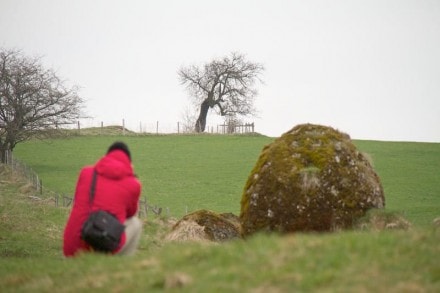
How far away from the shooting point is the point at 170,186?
4088 cm

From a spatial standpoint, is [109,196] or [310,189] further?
[310,189]

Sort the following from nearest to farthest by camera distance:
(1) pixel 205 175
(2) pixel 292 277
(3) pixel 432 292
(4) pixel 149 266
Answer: (3) pixel 432 292 < (2) pixel 292 277 < (4) pixel 149 266 < (1) pixel 205 175

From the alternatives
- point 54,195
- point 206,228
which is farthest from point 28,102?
point 206,228

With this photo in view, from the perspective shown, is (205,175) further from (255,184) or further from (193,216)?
(255,184)

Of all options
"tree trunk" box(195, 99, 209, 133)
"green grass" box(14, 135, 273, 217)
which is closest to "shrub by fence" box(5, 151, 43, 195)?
"green grass" box(14, 135, 273, 217)

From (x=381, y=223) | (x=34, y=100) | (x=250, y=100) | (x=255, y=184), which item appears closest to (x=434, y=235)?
(x=381, y=223)

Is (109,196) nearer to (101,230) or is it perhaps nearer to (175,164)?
(101,230)

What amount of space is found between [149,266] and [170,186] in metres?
33.9

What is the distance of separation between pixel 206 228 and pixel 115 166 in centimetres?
855

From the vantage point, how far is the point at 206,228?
54.9ft

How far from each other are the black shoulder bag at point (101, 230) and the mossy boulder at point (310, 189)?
18.4 feet

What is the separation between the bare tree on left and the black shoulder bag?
4051cm

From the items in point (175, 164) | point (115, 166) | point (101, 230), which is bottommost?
point (175, 164)

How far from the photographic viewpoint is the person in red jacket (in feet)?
27.5
